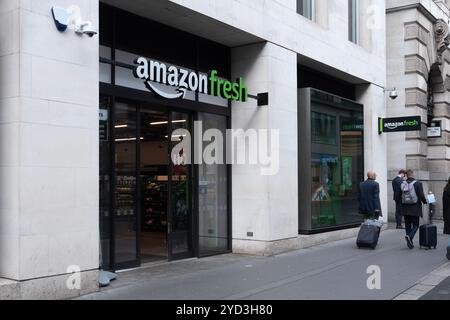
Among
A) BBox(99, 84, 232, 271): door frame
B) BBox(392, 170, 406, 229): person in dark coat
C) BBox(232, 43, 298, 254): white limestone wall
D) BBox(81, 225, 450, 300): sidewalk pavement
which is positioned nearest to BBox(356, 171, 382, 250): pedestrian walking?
BBox(81, 225, 450, 300): sidewalk pavement

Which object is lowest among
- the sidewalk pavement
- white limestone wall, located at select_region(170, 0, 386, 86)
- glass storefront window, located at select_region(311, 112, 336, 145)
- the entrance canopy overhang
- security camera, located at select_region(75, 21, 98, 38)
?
the sidewalk pavement

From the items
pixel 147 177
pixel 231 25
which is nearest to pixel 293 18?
pixel 231 25

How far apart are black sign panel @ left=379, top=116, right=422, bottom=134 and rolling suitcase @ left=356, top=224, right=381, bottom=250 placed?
17.0ft

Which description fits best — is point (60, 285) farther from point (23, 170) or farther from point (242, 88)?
point (242, 88)

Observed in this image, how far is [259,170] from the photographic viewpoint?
11398 mm

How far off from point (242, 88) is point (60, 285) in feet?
18.4

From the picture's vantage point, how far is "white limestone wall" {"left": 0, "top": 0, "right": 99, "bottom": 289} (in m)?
6.57

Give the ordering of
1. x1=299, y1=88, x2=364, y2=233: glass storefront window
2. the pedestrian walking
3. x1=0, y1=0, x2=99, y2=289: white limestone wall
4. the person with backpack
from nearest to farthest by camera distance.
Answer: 1. x1=0, y1=0, x2=99, y2=289: white limestone wall
2. the person with backpack
3. the pedestrian walking
4. x1=299, y1=88, x2=364, y2=233: glass storefront window

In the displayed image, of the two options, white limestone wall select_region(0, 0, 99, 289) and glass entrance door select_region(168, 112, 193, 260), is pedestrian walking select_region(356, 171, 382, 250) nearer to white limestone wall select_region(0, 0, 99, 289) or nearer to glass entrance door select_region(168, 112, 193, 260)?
glass entrance door select_region(168, 112, 193, 260)

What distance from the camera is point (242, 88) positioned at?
1078 cm

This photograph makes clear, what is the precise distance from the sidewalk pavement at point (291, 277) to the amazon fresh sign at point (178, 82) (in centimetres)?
321

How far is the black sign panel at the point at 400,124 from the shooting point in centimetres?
1603

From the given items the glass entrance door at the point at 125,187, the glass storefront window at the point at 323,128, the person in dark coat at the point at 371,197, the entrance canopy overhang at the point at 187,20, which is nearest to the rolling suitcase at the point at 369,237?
the person in dark coat at the point at 371,197

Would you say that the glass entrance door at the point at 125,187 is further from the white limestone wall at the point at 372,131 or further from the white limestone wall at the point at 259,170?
the white limestone wall at the point at 372,131
